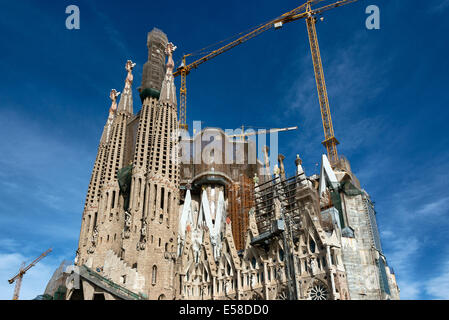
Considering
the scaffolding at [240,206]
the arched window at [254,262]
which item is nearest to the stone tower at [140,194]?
the arched window at [254,262]

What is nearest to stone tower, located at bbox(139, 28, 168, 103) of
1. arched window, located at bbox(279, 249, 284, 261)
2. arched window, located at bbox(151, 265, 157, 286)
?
arched window, located at bbox(151, 265, 157, 286)

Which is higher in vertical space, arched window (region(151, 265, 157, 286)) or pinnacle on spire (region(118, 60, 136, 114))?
pinnacle on spire (region(118, 60, 136, 114))

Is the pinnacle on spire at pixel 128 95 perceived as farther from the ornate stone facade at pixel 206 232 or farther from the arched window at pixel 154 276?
the arched window at pixel 154 276

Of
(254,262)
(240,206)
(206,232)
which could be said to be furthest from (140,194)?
(240,206)

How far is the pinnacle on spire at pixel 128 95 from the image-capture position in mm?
61906

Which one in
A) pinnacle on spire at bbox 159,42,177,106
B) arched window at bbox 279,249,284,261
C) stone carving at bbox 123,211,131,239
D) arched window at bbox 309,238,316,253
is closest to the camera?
arched window at bbox 309,238,316,253

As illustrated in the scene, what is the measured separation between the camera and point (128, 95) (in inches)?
2530

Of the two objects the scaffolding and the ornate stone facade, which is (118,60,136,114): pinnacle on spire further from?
the scaffolding

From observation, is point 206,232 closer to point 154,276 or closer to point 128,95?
point 154,276

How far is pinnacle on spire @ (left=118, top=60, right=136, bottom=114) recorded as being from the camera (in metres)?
61.9

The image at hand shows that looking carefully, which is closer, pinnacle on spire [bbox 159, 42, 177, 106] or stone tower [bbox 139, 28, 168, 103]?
pinnacle on spire [bbox 159, 42, 177, 106]
